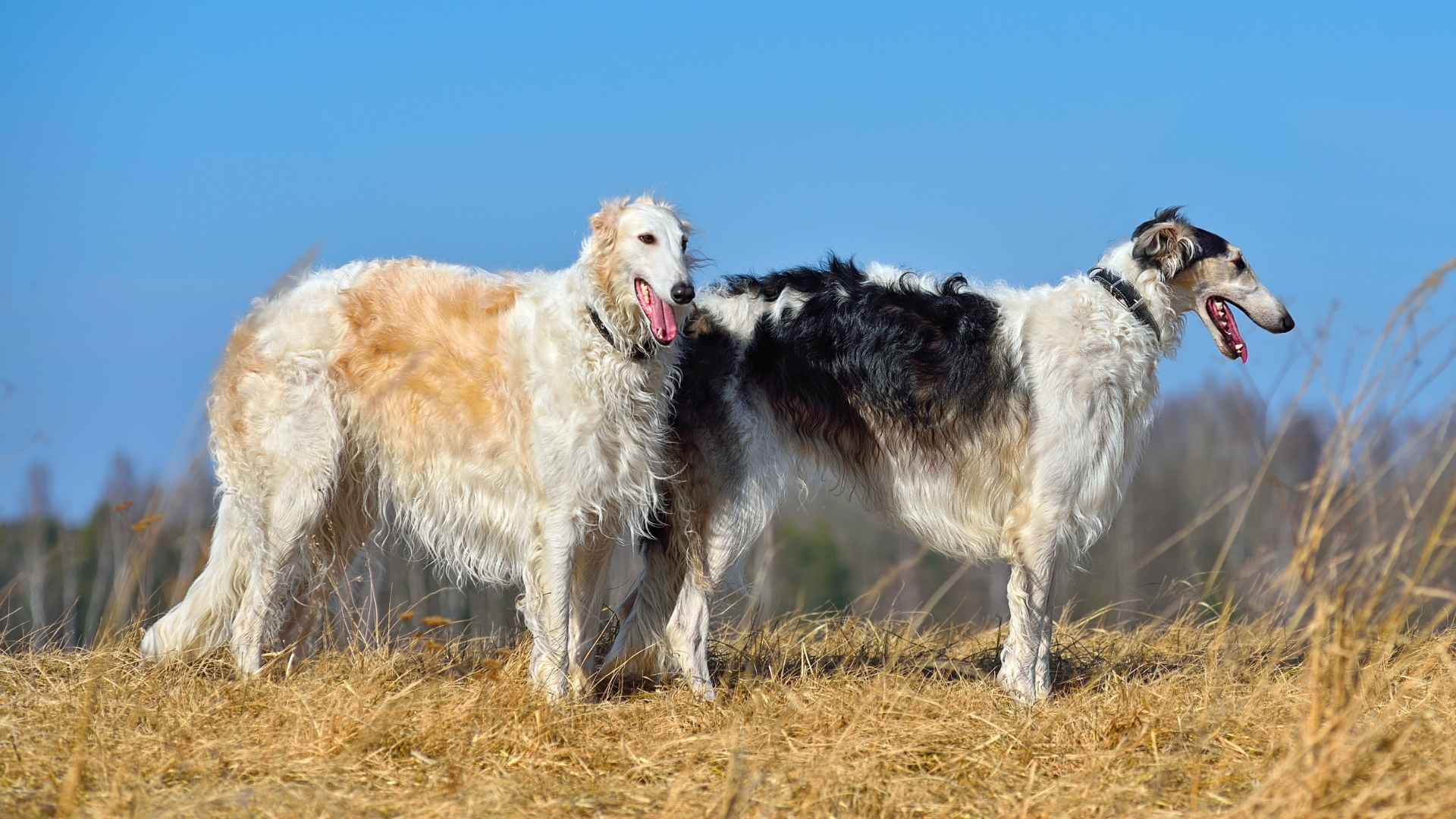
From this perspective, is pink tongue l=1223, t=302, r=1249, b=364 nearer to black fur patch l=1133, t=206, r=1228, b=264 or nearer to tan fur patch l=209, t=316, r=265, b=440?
black fur patch l=1133, t=206, r=1228, b=264

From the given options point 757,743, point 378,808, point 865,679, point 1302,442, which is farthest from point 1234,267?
point 1302,442

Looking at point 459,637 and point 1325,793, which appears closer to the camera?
point 1325,793

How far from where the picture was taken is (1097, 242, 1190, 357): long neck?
6.04 m

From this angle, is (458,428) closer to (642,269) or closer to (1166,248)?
(642,269)

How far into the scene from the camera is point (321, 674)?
5.05m

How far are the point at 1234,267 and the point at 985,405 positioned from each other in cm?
135

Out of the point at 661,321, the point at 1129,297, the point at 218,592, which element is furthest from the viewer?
the point at 1129,297

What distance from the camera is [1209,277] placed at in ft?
20.0

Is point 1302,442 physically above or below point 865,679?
above

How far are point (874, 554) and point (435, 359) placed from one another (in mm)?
33418

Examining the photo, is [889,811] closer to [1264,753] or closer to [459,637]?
[1264,753]

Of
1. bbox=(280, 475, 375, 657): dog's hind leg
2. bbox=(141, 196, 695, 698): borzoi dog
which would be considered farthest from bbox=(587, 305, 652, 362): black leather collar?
bbox=(280, 475, 375, 657): dog's hind leg

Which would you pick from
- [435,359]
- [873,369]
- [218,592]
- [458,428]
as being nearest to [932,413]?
[873,369]

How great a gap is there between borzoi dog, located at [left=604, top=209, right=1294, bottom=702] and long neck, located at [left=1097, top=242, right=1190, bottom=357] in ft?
0.04
